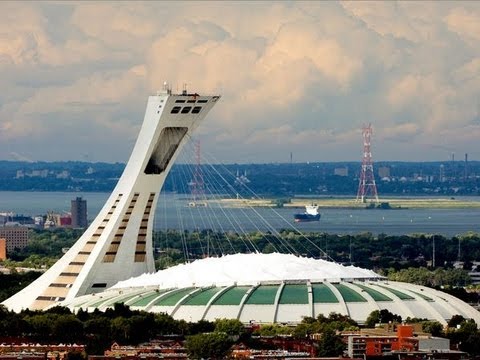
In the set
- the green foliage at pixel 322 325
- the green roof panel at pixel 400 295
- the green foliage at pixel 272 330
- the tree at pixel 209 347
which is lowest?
the tree at pixel 209 347

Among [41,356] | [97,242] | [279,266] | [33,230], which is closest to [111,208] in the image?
[97,242]

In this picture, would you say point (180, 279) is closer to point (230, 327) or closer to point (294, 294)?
point (294, 294)

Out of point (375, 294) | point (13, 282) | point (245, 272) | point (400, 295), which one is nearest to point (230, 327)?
point (245, 272)

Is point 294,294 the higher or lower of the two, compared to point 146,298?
higher

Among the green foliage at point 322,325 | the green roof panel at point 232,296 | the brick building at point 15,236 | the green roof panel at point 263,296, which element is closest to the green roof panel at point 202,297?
the green roof panel at point 232,296

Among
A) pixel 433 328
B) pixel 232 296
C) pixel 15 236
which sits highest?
pixel 15 236

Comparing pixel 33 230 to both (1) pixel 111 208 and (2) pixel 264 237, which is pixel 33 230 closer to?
(2) pixel 264 237

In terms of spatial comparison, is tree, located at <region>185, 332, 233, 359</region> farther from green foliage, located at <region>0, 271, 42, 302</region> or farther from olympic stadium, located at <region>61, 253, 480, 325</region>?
green foliage, located at <region>0, 271, 42, 302</region>

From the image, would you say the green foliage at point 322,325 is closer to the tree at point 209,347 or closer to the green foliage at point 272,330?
the green foliage at point 272,330

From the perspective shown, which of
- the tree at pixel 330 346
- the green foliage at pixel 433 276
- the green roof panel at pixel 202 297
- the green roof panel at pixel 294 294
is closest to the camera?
the tree at pixel 330 346
